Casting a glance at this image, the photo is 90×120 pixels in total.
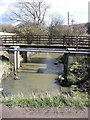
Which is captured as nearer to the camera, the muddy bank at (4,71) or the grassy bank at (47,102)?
the grassy bank at (47,102)

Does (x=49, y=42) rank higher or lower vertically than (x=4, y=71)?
higher

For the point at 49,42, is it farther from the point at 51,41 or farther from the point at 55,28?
the point at 55,28

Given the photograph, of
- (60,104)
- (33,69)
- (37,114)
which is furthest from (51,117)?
(33,69)

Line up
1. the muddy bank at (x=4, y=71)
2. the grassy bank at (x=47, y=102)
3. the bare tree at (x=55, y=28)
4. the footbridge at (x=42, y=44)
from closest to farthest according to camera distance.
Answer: the grassy bank at (x=47, y=102) < the muddy bank at (x=4, y=71) < the footbridge at (x=42, y=44) < the bare tree at (x=55, y=28)

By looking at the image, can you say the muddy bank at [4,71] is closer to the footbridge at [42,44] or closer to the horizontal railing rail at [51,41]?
the footbridge at [42,44]

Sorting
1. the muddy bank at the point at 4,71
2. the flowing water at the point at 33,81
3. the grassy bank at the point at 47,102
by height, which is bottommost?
the flowing water at the point at 33,81

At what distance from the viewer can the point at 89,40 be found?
30.6 m

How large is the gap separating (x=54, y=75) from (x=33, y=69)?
12.3 ft

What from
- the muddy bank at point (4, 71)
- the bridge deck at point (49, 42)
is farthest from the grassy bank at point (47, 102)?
the bridge deck at point (49, 42)

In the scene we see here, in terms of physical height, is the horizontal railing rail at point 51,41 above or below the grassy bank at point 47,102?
above

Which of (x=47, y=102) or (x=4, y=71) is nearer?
(x=47, y=102)

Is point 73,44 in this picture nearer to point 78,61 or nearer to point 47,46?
point 47,46

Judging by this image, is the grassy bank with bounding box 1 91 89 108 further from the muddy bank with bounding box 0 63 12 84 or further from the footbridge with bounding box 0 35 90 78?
the footbridge with bounding box 0 35 90 78

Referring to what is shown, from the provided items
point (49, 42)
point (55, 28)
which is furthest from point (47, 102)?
point (55, 28)
